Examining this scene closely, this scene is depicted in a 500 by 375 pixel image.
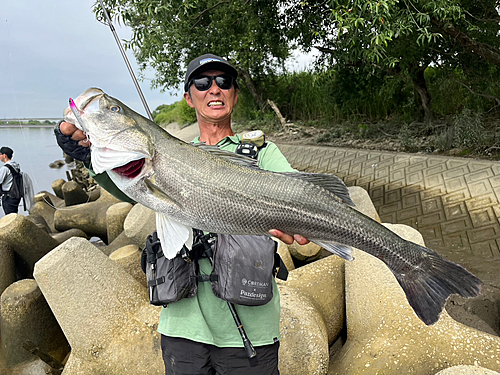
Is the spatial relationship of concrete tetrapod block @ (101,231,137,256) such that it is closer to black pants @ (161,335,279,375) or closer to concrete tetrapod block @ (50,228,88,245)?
concrete tetrapod block @ (50,228,88,245)

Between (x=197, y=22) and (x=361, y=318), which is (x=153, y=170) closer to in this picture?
(x=361, y=318)

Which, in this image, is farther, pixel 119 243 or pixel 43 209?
pixel 43 209

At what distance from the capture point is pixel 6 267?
192 inches

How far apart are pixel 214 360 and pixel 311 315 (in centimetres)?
113

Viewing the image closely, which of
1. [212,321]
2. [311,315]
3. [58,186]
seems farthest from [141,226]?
[58,186]

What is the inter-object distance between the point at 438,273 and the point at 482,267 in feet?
14.1

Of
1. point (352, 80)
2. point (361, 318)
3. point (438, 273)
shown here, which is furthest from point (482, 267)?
point (352, 80)

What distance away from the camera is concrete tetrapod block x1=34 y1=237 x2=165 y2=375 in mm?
3068

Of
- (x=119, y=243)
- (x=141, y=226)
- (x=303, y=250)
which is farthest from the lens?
(x=119, y=243)

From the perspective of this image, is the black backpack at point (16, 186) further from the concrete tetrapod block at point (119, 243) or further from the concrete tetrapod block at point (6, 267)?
the concrete tetrapod block at point (119, 243)

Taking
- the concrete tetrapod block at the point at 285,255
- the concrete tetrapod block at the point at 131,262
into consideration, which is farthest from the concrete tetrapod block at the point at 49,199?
the concrete tetrapod block at the point at 285,255

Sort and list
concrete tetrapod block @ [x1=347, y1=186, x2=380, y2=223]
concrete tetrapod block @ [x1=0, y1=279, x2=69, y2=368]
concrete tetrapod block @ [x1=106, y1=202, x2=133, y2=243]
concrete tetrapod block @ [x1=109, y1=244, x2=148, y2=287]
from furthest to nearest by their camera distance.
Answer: concrete tetrapod block @ [x1=106, y1=202, x2=133, y2=243]
concrete tetrapod block @ [x1=347, y1=186, x2=380, y2=223]
concrete tetrapod block @ [x1=109, y1=244, x2=148, y2=287]
concrete tetrapod block @ [x1=0, y1=279, x2=69, y2=368]

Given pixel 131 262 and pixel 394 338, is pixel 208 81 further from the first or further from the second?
pixel 394 338

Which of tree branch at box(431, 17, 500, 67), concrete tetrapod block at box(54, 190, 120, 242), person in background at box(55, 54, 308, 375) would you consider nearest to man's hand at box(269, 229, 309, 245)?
person in background at box(55, 54, 308, 375)
